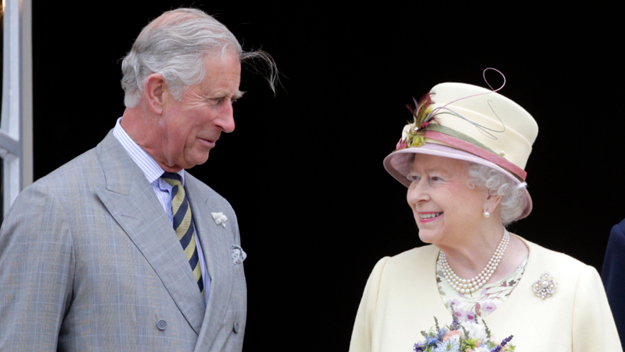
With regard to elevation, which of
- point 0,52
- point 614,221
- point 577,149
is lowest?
point 614,221

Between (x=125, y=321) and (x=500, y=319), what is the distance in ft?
3.79

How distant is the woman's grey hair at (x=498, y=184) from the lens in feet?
8.46

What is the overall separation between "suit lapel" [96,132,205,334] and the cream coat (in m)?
0.63

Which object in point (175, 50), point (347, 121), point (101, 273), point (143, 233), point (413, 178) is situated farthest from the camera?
point (347, 121)

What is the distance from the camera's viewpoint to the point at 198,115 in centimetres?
252

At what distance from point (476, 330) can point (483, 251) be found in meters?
0.38

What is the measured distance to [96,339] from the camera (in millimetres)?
2264

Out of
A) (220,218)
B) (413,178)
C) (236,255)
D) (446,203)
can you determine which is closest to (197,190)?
(220,218)

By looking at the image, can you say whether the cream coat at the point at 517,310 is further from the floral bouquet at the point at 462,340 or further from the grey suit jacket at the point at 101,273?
the grey suit jacket at the point at 101,273

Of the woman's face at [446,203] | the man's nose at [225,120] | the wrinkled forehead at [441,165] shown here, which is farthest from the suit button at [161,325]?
the wrinkled forehead at [441,165]

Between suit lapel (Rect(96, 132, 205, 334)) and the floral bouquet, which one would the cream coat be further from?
suit lapel (Rect(96, 132, 205, 334))

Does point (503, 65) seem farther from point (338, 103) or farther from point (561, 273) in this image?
point (561, 273)

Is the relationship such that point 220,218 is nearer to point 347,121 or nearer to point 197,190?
point 197,190

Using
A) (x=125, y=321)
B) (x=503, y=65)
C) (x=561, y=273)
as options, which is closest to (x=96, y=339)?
(x=125, y=321)
